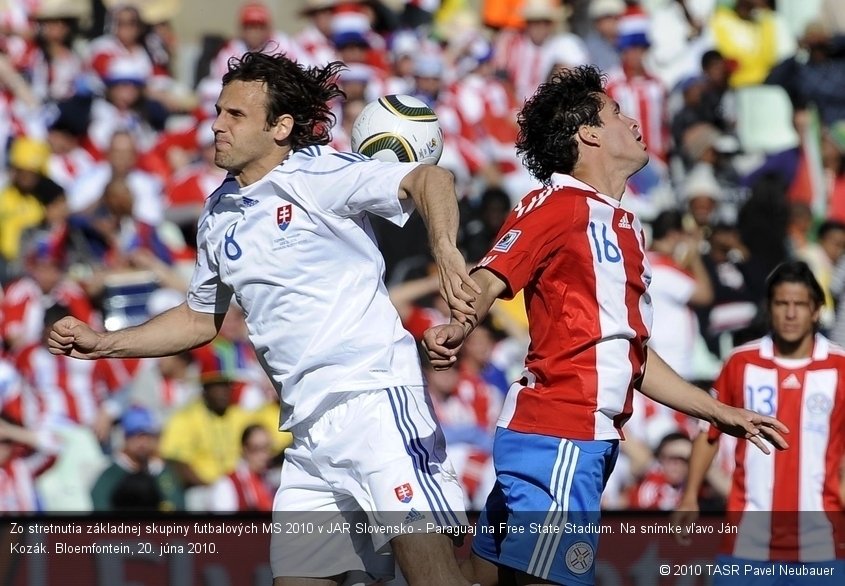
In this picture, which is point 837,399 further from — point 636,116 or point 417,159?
point 636,116

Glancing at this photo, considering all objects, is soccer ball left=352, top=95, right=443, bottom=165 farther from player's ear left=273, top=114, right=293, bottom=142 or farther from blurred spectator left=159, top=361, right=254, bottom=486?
blurred spectator left=159, top=361, right=254, bottom=486

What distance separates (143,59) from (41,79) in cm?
88

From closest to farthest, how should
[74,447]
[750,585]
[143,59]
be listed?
[750,585] → [74,447] → [143,59]

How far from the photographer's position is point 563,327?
15.9 feet

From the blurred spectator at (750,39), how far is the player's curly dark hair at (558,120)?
7870mm

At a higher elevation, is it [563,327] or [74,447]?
[563,327]

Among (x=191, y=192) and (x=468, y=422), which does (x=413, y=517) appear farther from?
(x=191, y=192)

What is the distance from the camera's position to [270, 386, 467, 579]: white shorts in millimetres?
4816

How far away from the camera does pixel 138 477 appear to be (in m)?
9.31

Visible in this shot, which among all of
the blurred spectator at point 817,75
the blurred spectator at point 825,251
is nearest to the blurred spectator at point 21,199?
the blurred spectator at point 825,251

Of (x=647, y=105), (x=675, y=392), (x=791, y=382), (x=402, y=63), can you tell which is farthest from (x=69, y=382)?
(x=675, y=392)

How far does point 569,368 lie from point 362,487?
0.76m

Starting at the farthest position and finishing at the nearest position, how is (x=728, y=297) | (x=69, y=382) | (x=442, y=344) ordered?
(x=728, y=297) < (x=69, y=382) < (x=442, y=344)

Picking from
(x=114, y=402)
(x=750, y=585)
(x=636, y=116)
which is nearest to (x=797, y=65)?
(x=636, y=116)
